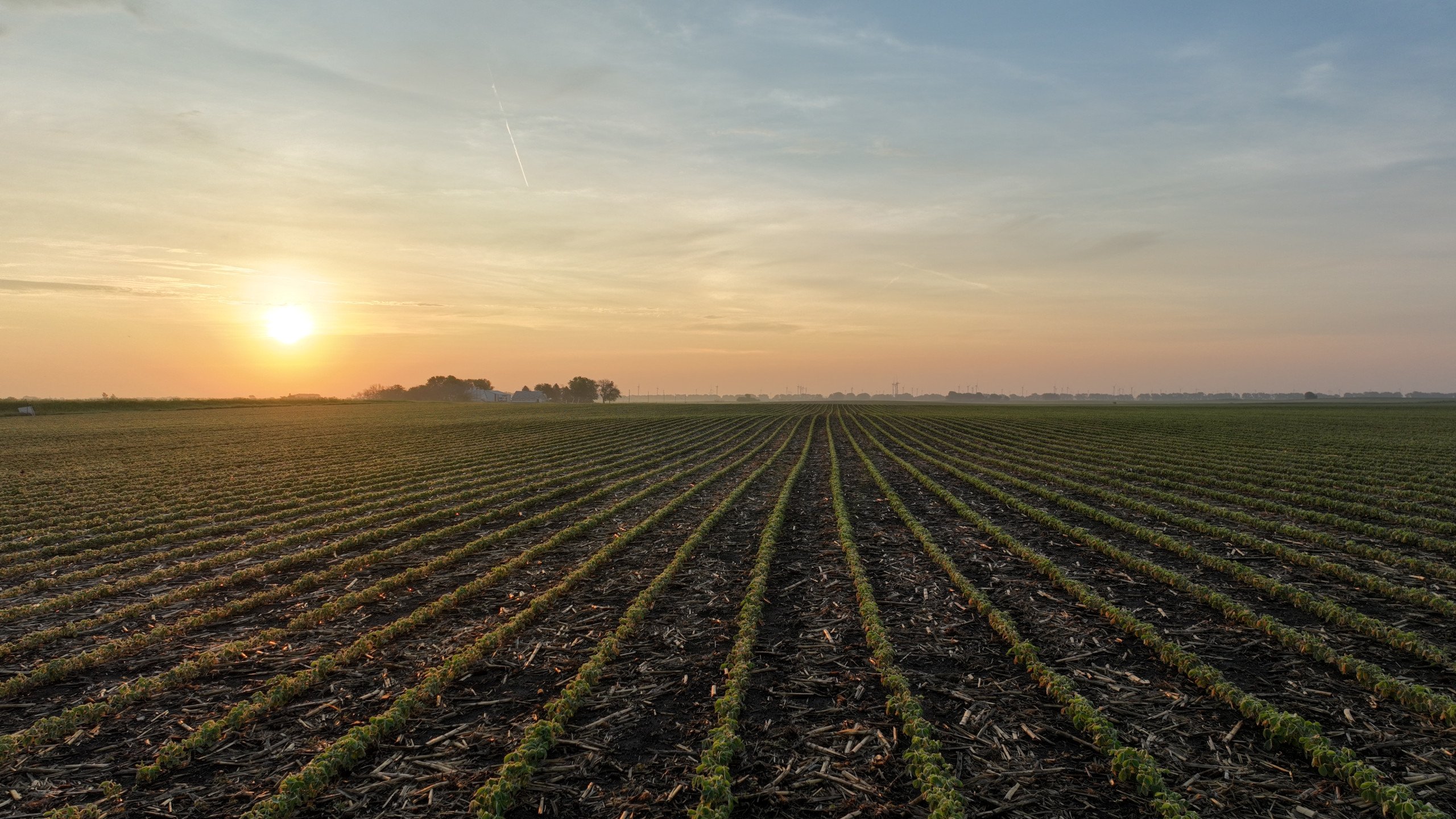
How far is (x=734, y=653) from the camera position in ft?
28.1

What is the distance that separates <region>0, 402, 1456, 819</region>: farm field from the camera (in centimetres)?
605

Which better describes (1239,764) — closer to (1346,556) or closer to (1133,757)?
(1133,757)

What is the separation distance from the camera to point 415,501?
20.2 meters

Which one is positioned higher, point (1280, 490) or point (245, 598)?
point (1280, 490)

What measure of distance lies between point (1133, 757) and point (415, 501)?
738 inches

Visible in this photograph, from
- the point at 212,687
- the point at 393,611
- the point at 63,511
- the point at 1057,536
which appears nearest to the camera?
the point at 212,687

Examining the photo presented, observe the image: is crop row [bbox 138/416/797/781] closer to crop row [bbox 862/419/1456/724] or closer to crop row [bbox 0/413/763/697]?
crop row [bbox 0/413/763/697]

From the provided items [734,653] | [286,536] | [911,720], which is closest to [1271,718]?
[911,720]

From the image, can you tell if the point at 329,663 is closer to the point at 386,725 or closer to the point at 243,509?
the point at 386,725

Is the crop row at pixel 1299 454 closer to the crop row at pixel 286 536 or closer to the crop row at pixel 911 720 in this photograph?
the crop row at pixel 911 720

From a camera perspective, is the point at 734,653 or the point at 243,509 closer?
the point at 734,653

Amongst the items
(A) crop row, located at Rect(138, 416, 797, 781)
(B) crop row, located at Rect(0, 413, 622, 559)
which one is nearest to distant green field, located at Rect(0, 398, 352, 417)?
(B) crop row, located at Rect(0, 413, 622, 559)

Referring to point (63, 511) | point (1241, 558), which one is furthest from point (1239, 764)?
point (63, 511)

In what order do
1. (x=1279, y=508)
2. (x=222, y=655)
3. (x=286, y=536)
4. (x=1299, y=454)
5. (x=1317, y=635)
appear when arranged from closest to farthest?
(x=222, y=655), (x=1317, y=635), (x=286, y=536), (x=1279, y=508), (x=1299, y=454)
